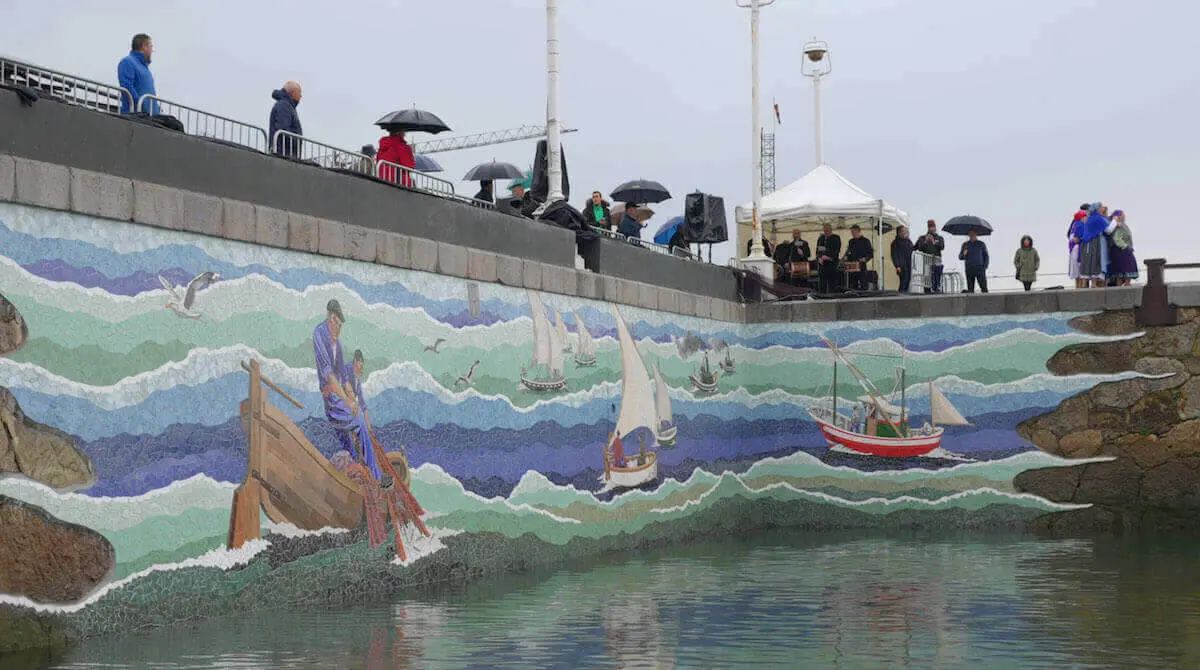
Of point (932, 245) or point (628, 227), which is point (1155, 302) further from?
point (628, 227)

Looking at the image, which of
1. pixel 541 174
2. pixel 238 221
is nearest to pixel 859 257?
pixel 541 174

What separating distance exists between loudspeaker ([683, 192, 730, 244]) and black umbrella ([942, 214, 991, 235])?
6.42 m

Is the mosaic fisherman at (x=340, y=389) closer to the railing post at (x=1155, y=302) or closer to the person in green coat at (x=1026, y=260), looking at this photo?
the railing post at (x=1155, y=302)

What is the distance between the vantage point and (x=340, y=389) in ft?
48.1

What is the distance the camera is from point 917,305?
25672 mm

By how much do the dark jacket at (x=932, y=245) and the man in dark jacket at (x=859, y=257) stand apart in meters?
1.47

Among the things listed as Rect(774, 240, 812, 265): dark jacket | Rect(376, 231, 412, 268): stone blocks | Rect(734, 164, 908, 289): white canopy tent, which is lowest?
Rect(376, 231, 412, 268): stone blocks

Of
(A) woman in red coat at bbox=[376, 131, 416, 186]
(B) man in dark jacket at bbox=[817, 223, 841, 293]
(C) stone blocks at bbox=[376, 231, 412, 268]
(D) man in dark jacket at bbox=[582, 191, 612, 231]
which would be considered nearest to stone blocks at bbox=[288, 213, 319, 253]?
(C) stone blocks at bbox=[376, 231, 412, 268]

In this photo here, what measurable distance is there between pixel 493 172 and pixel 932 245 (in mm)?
8384

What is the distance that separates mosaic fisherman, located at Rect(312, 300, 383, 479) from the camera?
1441cm

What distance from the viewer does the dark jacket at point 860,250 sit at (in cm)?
2777

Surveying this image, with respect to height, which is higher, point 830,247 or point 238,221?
point 830,247

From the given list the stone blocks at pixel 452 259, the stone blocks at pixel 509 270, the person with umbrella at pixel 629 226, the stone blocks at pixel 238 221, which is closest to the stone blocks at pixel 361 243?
the stone blocks at pixel 452 259

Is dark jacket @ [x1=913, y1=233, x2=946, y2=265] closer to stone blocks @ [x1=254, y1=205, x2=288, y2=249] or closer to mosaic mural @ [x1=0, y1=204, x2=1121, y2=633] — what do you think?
mosaic mural @ [x1=0, y1=204, x2=1121, y2=633]
